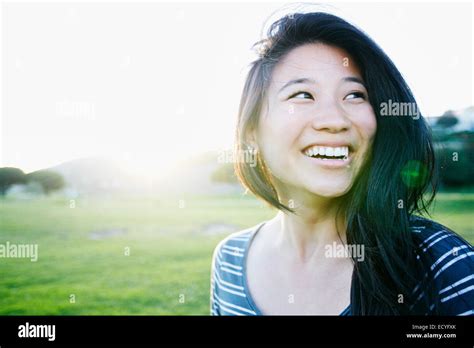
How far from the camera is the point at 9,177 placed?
2.56 metres

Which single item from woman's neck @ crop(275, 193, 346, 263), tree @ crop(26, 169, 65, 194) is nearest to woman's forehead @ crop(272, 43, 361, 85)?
woman's neck @ crop(275, 193, 346, 263)

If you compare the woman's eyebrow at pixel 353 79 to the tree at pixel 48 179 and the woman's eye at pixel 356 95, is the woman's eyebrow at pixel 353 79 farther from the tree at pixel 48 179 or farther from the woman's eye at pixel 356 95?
the tree at pixel 48 179

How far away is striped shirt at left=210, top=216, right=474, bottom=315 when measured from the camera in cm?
Result: 137

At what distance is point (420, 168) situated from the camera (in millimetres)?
1694

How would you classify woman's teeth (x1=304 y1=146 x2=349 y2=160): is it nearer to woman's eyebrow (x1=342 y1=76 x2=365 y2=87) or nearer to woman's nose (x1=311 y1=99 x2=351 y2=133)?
woman's nose (x1=311 y1=99 x2=351 y2=133)

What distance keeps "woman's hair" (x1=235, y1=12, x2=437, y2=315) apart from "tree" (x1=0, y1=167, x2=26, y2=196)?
1527mm

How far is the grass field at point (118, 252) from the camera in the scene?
Result: 2.86 metres

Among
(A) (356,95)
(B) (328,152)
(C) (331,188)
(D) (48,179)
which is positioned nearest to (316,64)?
(A) (356,95)

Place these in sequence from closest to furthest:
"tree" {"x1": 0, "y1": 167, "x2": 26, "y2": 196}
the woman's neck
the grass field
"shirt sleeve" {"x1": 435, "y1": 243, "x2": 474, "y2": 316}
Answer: "shirt sleeve" {"x1": 435, "y1": 243, "x2": 474, "y2": 316} < the woman's neck < "tree" {"x1": 0, "y1": 167, "x2": 26, "y2": 196} < the grass field

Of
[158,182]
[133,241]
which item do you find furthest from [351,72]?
[133,241]

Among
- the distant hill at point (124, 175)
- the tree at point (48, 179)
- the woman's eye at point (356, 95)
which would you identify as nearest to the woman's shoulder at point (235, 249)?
the woman's eye at point (356, 95)

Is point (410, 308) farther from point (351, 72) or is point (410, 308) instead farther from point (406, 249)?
point (351, 72)

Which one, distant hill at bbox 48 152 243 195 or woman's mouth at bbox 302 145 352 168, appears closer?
woman's mouth at bbox 302 145 352 168

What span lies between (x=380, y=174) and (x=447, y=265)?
408 millimetres
